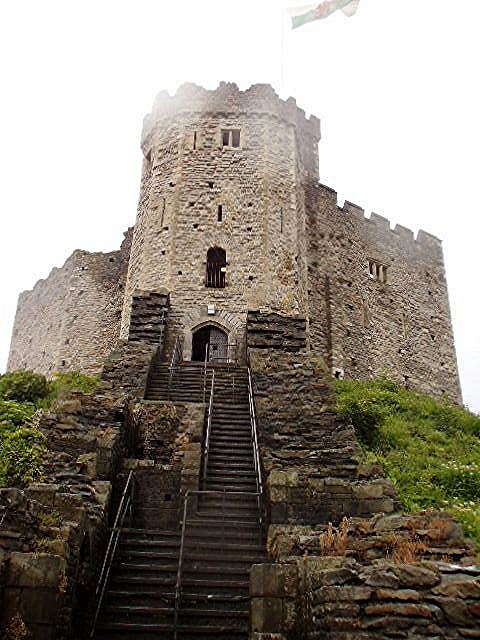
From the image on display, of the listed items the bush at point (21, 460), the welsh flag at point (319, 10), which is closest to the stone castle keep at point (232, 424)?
the bush at point (21, 460)

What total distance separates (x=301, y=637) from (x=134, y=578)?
3.12 meters

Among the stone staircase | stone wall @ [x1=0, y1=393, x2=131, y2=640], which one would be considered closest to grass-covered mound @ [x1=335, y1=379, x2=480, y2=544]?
the stone staircase

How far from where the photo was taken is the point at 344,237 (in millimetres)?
28531

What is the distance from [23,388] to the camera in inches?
679

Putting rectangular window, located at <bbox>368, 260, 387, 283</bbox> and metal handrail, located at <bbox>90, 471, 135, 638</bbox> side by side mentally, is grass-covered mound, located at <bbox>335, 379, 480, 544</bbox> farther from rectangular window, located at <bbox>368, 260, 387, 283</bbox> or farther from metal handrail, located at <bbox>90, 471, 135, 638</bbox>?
rectangular window, located at <bbox>368, 260, 387, 283</bbox>

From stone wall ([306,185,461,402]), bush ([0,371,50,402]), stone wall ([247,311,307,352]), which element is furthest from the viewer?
stone wall ([306,185,461,402])

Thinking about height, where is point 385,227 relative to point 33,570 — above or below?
above

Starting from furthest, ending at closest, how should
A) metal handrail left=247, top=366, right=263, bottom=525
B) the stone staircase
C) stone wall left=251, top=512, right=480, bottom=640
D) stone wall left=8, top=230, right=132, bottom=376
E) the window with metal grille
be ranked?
stone wall left=8, top=230, right=132, bottom=376 < the window with metal grille < metal handrail left=247, top=366, right=263, bottom=525 < the stone staircase < stone wall left=251, top=512, right=480, bottom=640

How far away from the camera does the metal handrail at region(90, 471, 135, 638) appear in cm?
770

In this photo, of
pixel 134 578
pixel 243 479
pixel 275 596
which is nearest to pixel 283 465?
pixel 243 479

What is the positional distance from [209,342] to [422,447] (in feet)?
28.3

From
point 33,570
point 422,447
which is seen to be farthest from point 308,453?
point 422,447

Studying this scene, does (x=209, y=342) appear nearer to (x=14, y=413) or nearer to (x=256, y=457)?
(x=14, y=413)

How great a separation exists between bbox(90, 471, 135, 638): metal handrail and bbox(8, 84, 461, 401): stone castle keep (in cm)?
951
